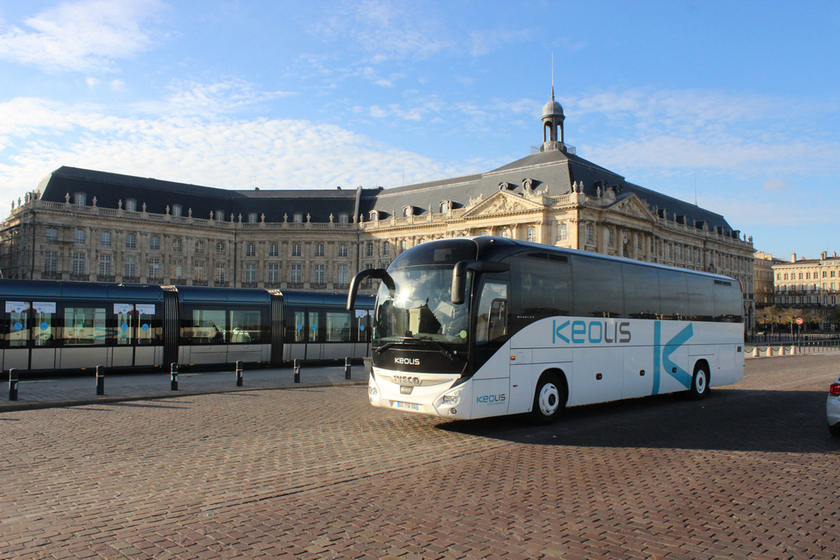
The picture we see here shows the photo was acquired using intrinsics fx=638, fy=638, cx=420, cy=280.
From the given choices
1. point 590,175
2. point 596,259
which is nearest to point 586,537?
point 596,259

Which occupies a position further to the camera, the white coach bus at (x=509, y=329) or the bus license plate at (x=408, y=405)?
the bus license plate at (x=408, y=405)

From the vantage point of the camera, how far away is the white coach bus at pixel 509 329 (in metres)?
10.7

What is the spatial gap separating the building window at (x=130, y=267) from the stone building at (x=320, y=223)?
0.47 ft

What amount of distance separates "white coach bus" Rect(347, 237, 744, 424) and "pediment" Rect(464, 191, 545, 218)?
59151 millimetres

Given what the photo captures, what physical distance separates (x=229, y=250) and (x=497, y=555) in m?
89.3

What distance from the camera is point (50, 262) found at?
76.8 metres

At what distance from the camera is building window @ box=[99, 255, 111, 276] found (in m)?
80.2

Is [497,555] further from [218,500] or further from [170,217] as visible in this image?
[170,217]

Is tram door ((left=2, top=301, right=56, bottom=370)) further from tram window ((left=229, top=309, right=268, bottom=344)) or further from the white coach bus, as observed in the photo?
the white coach bus

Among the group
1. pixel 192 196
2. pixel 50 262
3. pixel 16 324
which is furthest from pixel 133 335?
pixel 192 196

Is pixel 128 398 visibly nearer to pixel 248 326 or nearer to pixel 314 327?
pixel 248 326

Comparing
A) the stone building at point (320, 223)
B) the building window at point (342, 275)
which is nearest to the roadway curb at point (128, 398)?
the stone building at point (320, 223)

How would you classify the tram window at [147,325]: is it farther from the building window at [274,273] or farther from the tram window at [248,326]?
the building window at [274,273]

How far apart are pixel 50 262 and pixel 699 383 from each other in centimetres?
7919
